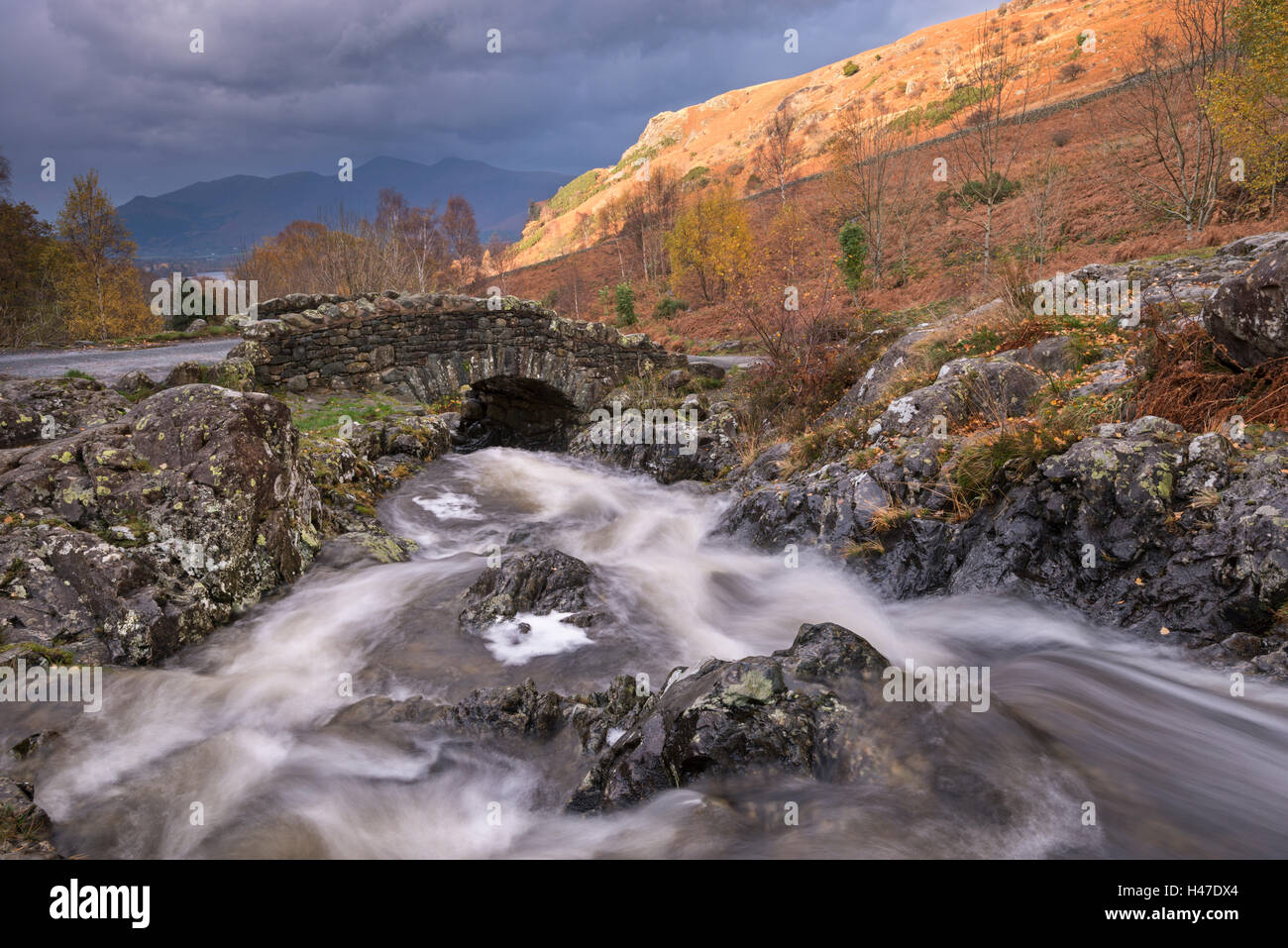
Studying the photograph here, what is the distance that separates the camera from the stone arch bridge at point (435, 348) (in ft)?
44.4

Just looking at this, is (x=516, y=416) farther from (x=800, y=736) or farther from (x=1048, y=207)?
(x=1048, y=207)

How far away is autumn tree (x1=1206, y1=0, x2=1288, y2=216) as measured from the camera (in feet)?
54.5

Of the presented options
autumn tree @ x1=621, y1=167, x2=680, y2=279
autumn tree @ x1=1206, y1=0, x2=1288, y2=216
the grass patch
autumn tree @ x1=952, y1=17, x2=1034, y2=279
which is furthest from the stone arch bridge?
autumn tree @ x1=621, y1=167, x2=680, y2=279

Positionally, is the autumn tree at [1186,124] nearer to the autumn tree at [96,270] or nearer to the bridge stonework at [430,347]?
the bridge stonework at [430,347]

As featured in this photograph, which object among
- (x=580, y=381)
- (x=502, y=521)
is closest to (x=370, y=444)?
(x=502, y=521)

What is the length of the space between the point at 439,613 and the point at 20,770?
11.1 feet

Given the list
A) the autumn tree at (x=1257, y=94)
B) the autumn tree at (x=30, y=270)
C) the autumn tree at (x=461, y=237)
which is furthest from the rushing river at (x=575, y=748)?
the autumn tree at (x=461, y=237)

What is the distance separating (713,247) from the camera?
3934 cm

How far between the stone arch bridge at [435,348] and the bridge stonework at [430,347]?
0.8 inches

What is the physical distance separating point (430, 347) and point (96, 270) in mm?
26670

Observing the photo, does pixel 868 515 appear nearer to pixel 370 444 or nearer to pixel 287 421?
pixel 287 421

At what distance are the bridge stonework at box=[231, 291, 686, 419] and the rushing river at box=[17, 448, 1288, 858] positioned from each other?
25.1ft

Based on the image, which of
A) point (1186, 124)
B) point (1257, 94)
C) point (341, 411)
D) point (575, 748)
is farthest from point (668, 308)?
point (575, 748)

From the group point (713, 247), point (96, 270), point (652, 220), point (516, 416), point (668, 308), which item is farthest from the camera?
point (652, 220)
